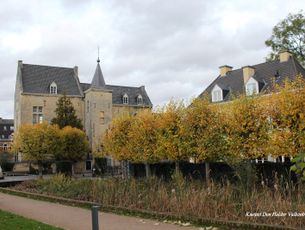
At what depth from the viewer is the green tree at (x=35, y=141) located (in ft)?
135

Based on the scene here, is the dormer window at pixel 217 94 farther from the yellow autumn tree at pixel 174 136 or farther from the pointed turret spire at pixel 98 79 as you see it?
the pointed turret spire at pixel 98 79

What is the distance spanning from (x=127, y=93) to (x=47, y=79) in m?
14.1

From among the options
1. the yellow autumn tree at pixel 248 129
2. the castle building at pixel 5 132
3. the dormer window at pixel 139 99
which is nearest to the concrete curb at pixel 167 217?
the yellow autumn tree at pixel 248 129

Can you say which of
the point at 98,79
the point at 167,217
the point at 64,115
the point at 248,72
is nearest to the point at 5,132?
the point at 98,79

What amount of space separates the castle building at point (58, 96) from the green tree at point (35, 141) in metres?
12.3

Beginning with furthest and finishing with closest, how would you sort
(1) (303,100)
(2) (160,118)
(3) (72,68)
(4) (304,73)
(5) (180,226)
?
(3) (72,68) < (4) (304,73) < (2) (160,118) < (1) (303,100) < (5) (180,226)

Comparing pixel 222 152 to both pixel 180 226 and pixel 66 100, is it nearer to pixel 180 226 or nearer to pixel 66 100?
pixel 180 226

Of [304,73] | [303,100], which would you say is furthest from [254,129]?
[304,73]

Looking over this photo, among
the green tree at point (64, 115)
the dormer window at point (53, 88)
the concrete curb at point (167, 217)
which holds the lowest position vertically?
the concrete curb at point (167, 217)

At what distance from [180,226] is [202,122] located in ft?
40.7

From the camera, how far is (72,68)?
63.1m

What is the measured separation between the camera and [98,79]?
5838 cm

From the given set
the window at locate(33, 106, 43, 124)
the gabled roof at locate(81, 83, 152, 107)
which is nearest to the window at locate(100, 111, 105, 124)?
the gabled roof at locate(81, 83, 152, 107)

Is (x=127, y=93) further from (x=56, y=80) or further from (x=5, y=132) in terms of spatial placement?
(x=5, y=132)
